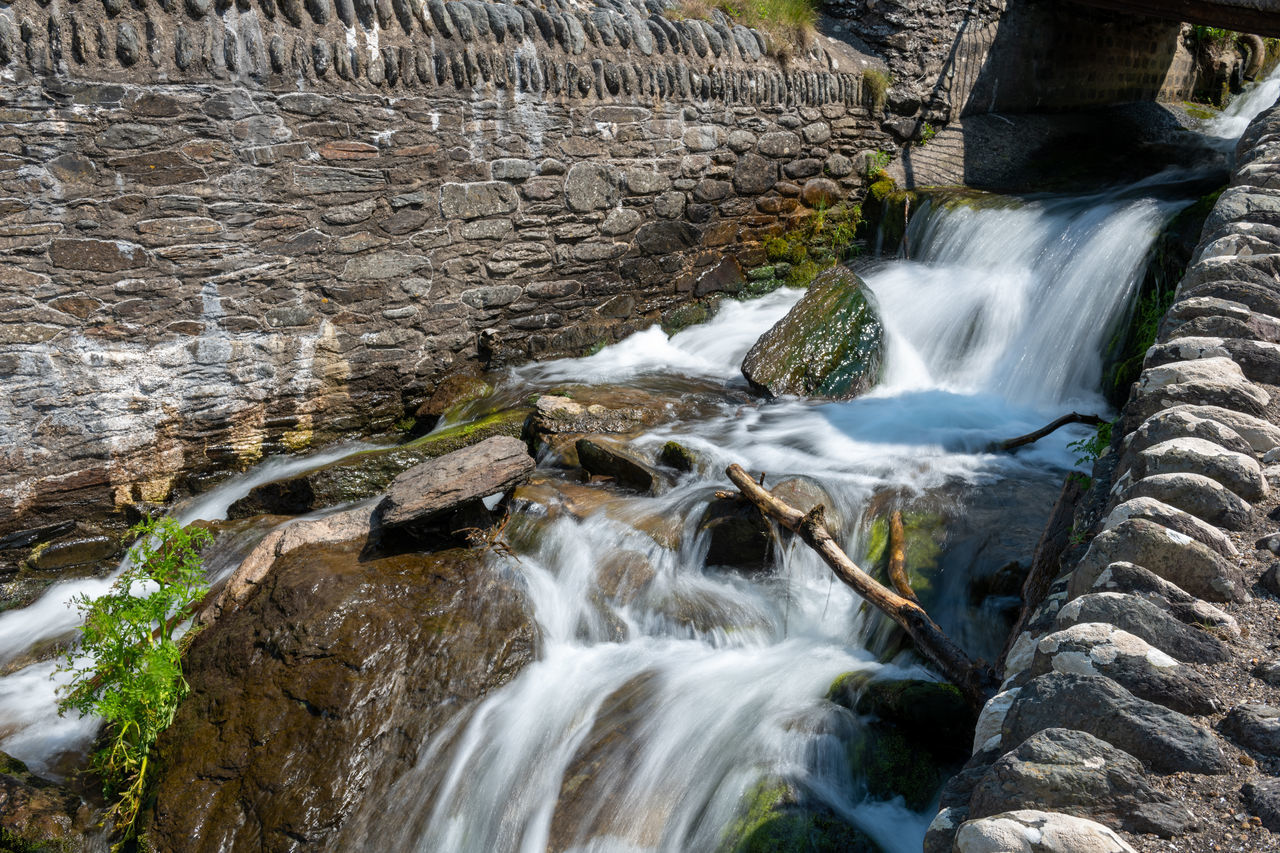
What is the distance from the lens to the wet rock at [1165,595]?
64.7 inches

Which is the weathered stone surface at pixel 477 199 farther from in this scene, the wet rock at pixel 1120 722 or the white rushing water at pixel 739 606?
the wet rock at pixel 1120 722

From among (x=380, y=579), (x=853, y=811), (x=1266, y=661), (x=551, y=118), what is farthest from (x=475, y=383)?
(x=1266, y=661)

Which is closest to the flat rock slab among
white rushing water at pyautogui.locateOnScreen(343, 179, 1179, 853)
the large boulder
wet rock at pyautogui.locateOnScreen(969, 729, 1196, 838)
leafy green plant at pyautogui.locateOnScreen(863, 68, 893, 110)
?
white rushing water at pyautogui.locateOnScreen(343, 179, 1179, 853)

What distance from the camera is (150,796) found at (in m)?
3.22

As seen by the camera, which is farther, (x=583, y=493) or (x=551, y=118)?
(x=551, y=118)

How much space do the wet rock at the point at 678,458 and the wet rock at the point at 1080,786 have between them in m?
3.33

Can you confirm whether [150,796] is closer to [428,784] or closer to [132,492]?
[428,784]

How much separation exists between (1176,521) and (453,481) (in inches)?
117

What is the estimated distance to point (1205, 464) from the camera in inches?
77.9

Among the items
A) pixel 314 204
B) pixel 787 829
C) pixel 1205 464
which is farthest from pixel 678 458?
pixel 1205 464

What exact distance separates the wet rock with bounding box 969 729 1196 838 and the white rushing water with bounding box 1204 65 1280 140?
967 centimetres

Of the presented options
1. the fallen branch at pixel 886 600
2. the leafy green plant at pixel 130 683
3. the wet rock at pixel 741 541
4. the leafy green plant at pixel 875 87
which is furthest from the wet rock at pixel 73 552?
the leafy green plant at pixel 875 87

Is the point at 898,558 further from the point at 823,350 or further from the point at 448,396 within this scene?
the point at 448,396

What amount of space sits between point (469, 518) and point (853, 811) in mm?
2170
